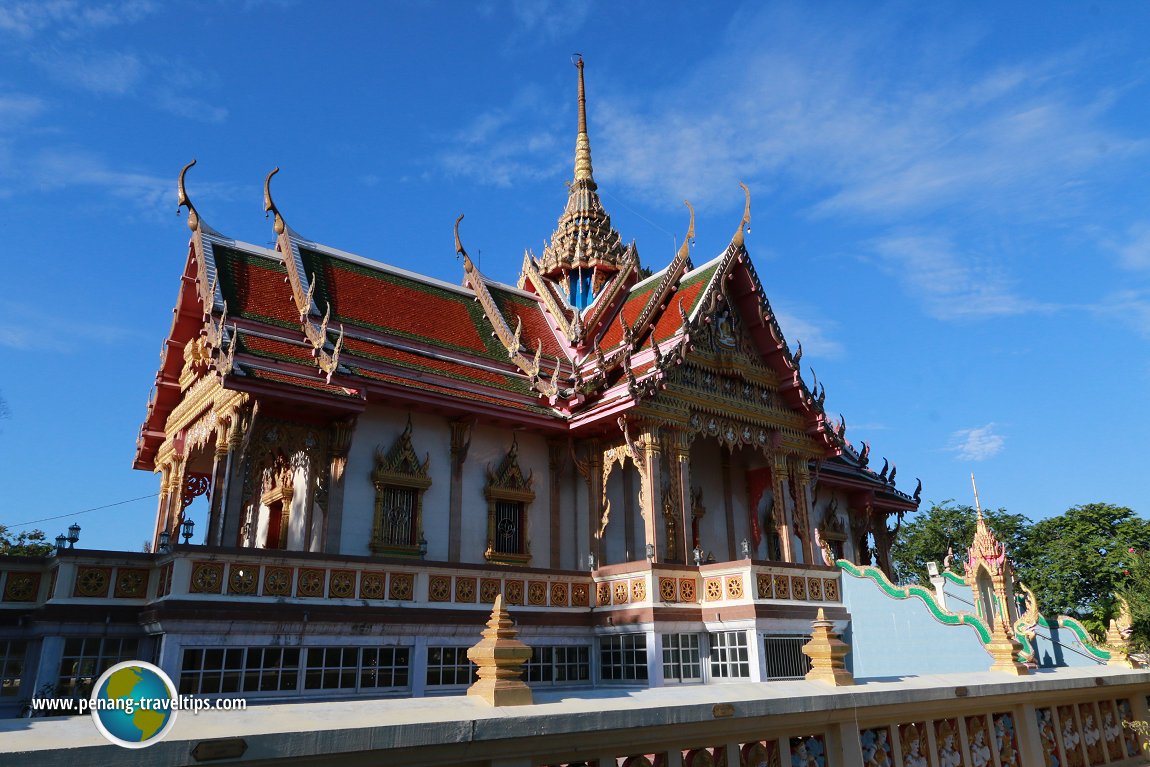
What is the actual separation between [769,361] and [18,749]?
17755 millimetres

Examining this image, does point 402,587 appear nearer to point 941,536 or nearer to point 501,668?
point 501,668

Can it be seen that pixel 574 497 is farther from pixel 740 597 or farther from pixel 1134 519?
pixel 1134 519

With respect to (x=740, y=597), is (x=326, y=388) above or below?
above

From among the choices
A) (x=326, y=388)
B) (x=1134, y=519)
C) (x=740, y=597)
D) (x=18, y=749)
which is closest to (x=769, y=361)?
(x=740, y=597)

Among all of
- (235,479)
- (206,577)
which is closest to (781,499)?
(235,479)

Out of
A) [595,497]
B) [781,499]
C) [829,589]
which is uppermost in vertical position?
[781,499]

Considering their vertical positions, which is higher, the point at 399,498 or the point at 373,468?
the point at 373,468

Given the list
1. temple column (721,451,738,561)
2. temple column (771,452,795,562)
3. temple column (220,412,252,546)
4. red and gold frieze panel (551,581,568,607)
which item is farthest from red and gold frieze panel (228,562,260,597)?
temple column (721,451,738,561)

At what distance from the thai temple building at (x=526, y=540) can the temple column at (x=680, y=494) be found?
4 centimetres

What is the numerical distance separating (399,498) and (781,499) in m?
7.98

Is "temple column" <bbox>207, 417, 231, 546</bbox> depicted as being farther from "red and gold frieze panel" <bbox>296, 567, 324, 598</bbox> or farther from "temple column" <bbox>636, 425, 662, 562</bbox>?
"temple column" <bbox>636, 425, 662, 562</bbox>

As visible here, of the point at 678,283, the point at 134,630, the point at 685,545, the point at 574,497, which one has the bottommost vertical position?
the point at 134,630

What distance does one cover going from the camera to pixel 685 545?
16000 millimetres

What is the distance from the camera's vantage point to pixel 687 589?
14891mm
